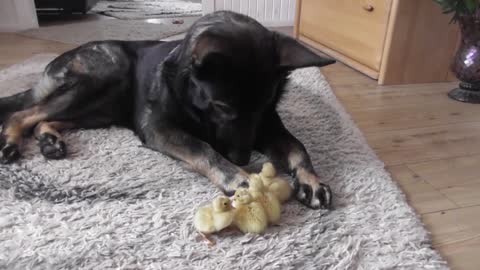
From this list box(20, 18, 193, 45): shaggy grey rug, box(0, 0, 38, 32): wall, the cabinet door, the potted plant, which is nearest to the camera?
the potted plant

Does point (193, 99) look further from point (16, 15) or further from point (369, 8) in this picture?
point (16, 15)

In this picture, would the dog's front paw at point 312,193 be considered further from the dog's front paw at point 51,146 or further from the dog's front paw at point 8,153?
the dog's front paw at point 8,153

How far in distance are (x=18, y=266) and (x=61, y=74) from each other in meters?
0.90

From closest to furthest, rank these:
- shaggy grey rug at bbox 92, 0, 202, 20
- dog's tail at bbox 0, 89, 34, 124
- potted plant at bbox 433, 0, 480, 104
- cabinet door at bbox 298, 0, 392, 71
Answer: dog's tail at bbox 0, 89, 34, 124 → potted plant at bbox 433, 0, 480, 104 → cabinet door at bbox 298, 0, 392, 71 → shaggy grey rug at bbox 92, 0, 202, 20

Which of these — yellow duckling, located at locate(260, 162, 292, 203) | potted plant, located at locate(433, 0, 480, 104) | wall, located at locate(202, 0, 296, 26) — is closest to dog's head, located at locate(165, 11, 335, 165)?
yellow duckling, located at locate(260, 162, 292, 203)

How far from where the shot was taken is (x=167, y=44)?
1764 mm

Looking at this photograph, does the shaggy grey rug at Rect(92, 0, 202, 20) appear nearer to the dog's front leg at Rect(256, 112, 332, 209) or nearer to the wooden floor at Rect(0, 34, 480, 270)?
the wooden floor at Rect(0, 34, 480, 270)

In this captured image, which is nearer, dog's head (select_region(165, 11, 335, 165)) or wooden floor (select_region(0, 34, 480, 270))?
dog's head (select_region(165, 11, 335, 165))

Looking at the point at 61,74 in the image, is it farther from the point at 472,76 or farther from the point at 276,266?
the point at 472,76

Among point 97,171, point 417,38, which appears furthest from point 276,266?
point 417,38

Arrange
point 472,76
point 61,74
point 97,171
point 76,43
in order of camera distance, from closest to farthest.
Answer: point 97,171
point 61,74
point 472,76
point 76,43

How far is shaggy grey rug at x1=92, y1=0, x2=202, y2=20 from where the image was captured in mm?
4574

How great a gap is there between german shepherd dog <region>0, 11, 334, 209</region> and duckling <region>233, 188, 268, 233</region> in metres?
0.14

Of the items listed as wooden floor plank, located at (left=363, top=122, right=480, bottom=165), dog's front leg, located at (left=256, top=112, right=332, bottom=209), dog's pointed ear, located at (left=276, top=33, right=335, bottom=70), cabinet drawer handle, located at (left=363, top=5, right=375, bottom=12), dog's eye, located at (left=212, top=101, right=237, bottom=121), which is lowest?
wooden floor plank, located at (left=363, top=122, right=480, bottom=165)
